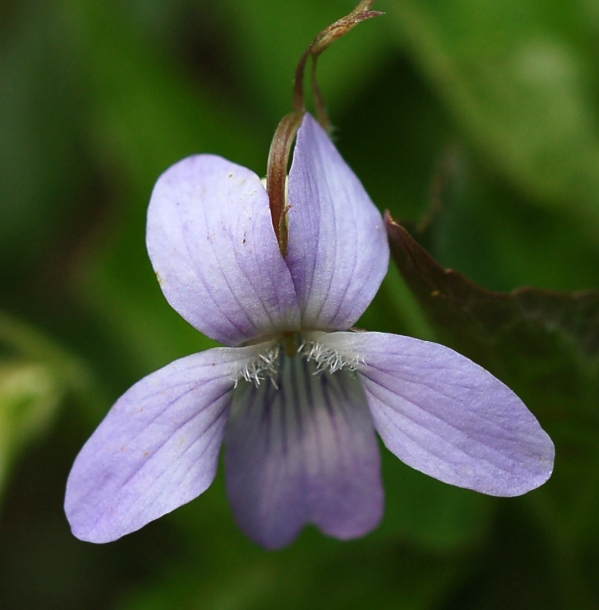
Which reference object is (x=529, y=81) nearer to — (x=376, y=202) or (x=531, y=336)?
(x=376, y=202)

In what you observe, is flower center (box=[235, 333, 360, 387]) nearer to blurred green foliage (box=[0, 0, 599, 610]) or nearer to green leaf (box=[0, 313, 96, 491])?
blurred green foliage (box=[0, 0, 599, 610])

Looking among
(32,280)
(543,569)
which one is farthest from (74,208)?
(543,569)

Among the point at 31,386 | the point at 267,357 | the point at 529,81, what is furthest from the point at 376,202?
→ the point at 267,357

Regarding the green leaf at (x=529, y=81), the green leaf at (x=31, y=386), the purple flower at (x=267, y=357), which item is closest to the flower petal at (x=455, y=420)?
the purple flower at (x=267, y=357)

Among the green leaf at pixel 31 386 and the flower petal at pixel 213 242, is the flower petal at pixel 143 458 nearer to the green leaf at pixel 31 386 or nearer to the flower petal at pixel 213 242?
the flower petal at pixel 213 242

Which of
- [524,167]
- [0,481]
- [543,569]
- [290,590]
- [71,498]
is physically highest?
[71,498]

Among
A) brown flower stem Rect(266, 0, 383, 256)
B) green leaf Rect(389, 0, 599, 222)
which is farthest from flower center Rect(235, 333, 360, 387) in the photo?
green leaf Rect(389, 0, 599, 222)

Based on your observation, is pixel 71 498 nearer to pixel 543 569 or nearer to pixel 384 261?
pixel 384 261
